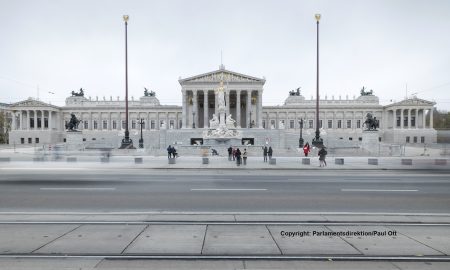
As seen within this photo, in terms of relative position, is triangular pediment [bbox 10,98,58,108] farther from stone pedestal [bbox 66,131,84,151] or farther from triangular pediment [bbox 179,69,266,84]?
stone pedestal [bbox 66,131,84,151]

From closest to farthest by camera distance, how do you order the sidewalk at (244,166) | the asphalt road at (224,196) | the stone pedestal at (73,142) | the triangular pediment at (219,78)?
1. the asphalt road at (224,196)
2. the sidewalk at (244,166)
3. the stone pedestal at (73,142)
4. the triangular pediment at (219,78)

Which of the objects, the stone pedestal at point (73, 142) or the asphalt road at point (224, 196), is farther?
the stone pedestal at point (73, 142)

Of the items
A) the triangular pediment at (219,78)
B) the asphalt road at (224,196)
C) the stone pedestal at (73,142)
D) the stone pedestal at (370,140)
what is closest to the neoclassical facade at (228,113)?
the triangular pediment at (219,78)

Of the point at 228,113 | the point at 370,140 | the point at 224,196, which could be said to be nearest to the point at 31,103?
the point at 228,113

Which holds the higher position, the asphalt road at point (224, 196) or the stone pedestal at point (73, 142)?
the stone pedestal at point (73, 142)

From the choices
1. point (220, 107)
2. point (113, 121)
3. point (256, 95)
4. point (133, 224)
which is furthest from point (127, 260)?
point (113, 121)

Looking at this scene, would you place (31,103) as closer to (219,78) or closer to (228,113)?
(219,78)

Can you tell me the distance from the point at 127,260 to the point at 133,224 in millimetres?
2471

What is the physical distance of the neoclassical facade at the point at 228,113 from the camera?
94.9m

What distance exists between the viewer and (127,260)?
19.5ft

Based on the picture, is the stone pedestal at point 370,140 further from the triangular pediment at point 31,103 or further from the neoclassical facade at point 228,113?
the triangular pediment at point 31,103

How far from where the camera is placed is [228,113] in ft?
314

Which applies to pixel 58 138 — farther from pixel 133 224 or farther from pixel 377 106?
pixel 133 224

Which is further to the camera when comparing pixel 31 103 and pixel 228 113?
pixel 31 103
